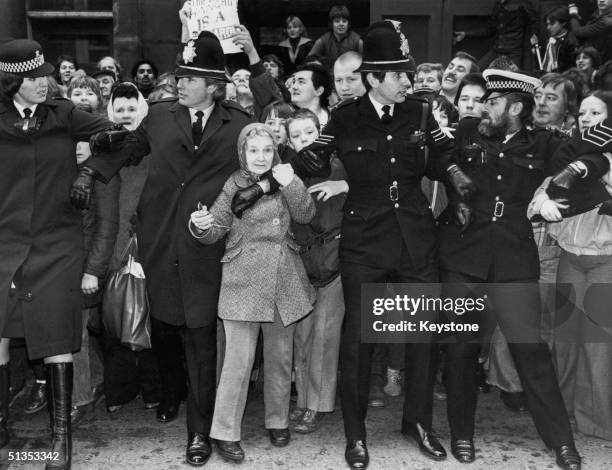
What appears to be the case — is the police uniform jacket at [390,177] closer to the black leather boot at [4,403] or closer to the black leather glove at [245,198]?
the black leather glove at [245,198]

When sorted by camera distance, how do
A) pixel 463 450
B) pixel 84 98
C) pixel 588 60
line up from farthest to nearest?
pixel 588 60 → pixel 84 98 → pixel 463 450

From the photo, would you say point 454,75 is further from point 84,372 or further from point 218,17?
point 84,372

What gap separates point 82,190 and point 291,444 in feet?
6.09

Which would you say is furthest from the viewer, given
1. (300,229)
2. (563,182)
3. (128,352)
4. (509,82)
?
(128,352)

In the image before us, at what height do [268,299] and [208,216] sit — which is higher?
[208,216]

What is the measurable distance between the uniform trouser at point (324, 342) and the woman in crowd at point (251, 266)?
0.33 meters

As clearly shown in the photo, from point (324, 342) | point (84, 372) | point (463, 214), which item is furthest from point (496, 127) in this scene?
point (84, 372)

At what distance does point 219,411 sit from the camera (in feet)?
13.6

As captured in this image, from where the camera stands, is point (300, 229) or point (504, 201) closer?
point (504, 201)

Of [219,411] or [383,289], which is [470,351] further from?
[219,411]

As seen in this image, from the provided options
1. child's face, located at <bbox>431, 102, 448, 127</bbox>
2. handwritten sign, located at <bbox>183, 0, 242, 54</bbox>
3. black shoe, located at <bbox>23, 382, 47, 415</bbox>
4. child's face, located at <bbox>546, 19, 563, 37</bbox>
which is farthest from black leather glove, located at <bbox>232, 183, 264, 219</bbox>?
child's face, located at <bbox>546, 19, 563, 37</bbox>

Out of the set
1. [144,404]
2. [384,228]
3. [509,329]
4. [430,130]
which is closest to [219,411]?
[144,404]

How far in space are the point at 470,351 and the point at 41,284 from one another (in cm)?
233

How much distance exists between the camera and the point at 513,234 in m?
4.12
